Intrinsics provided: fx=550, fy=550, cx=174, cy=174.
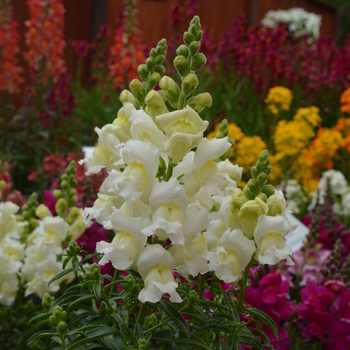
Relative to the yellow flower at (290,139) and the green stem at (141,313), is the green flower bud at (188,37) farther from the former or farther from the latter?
the yellow flower at (290,139)

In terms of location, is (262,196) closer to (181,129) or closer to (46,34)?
(181,129)

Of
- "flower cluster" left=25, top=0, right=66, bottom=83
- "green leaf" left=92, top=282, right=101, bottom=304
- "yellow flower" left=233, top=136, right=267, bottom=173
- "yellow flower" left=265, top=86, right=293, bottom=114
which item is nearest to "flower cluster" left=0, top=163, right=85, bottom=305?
"green leaf" left=92, top=282, right=101, bottom=304

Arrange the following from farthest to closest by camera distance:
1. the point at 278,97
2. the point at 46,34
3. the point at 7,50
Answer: the point at 46,34 → the point at 7,50 → the point at 278,97

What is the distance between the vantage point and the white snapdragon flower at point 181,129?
3.36ft

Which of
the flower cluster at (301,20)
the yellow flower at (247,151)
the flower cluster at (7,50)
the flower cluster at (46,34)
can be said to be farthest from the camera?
the flower cluster at (301,20)

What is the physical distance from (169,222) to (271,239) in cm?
24

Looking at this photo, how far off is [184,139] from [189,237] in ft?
0.64

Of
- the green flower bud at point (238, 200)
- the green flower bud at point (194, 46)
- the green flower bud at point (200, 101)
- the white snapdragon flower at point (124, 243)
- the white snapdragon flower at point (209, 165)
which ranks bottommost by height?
the white snapdragon flower at point (124, 243)

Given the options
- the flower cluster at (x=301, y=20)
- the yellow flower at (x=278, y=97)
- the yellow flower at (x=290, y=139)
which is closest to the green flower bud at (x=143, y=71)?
the yellow flower at (x=290, y=139)

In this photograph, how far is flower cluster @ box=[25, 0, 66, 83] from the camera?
489 centimetres

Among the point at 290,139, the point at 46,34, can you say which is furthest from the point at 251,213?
the point at 46,34

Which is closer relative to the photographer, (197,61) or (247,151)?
(197,61)

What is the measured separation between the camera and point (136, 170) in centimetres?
103

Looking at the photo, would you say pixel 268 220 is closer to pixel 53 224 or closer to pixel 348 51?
pixel 53 224
